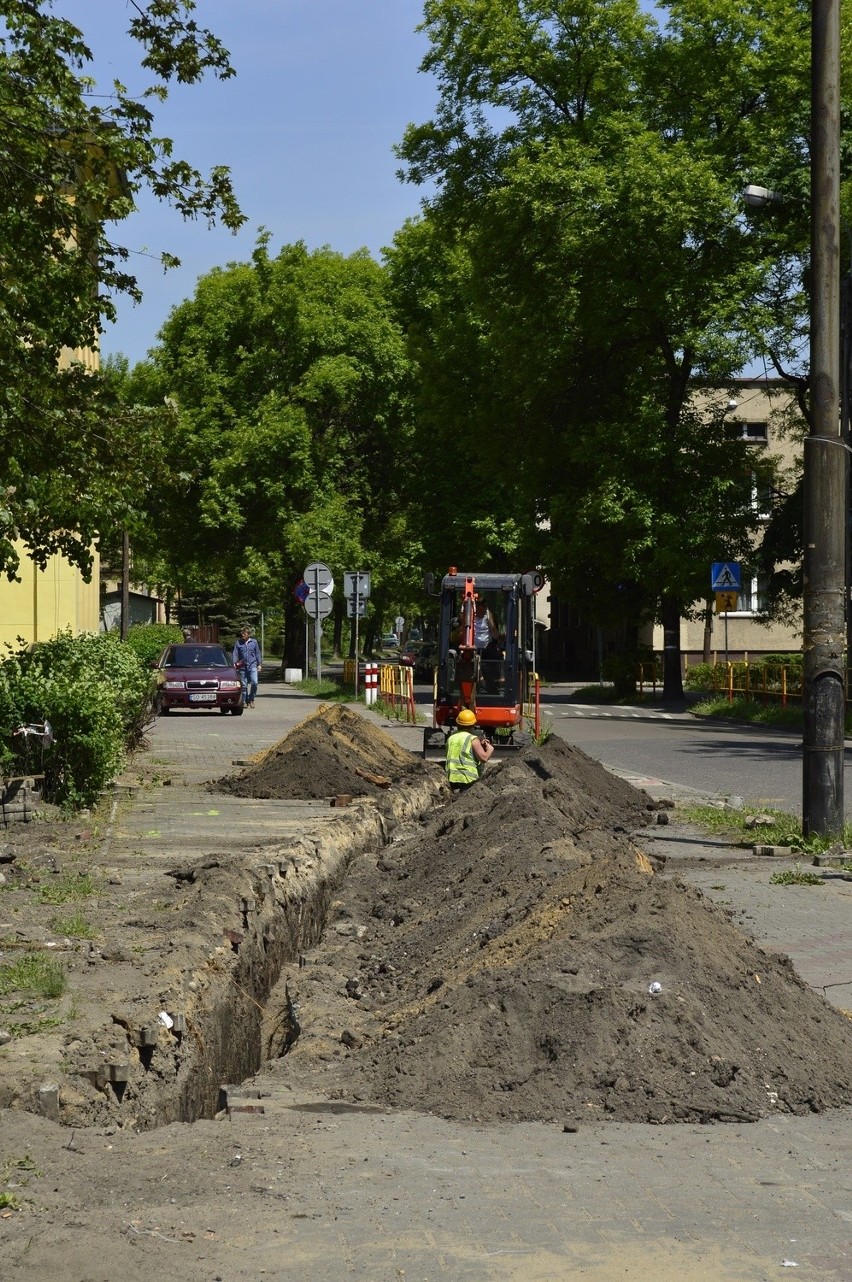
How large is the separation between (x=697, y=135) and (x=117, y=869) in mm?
30905

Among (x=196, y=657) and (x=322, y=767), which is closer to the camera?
(x=322, y=767)

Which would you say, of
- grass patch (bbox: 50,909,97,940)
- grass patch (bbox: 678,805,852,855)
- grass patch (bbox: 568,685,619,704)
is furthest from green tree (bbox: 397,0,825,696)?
grass patch (bbox: 50,909,97,940)

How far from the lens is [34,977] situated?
826 centimetres

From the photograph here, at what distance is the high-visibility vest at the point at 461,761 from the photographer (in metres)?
16.0

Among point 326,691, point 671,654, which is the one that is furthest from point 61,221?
point 326,691

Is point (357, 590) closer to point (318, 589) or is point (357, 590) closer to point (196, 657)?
point (318, 589)

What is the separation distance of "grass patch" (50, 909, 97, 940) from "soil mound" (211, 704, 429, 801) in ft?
27.7

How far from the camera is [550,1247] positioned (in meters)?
4.60

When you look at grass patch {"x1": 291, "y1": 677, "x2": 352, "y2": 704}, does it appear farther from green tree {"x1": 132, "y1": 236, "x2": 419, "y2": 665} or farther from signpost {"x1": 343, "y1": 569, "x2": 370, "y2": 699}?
green tree {"x1": 132, "y1": 236, "x2": 419, "y2": 665}

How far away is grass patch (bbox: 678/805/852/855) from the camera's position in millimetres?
13273

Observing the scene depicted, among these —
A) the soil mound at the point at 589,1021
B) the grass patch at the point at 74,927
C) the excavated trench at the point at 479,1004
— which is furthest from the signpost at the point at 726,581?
the soil mound at the point at 589,1021

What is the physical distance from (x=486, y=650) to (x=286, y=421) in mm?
30691

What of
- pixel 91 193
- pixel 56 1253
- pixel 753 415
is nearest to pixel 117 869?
pixel 91 193

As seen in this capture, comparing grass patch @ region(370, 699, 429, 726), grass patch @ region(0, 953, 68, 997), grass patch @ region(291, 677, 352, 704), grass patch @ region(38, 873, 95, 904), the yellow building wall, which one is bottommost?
grass patch @ region(0, 953, 68, 997)
